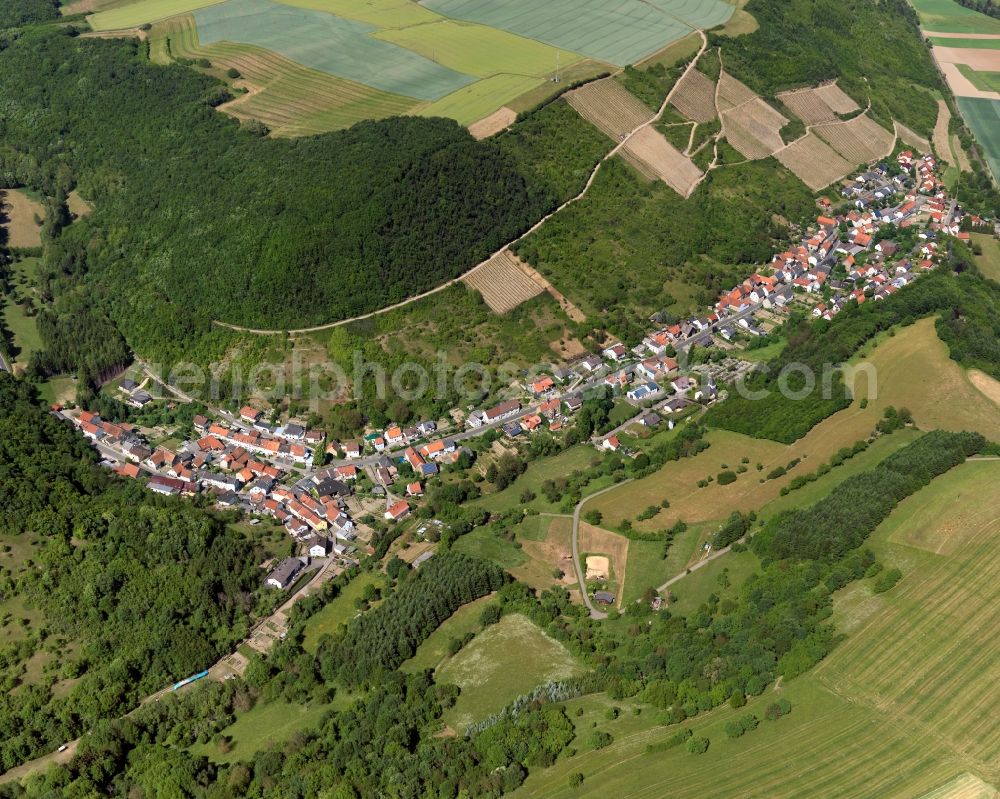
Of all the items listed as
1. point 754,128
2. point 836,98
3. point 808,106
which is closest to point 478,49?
point 754,128

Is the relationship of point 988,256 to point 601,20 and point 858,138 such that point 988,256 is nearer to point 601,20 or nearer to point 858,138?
point 858,138

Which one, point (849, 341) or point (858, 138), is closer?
point (849, 341)

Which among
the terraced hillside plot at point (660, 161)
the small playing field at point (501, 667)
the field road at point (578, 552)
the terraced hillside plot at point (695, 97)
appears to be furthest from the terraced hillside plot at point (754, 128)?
the small playing field at point (501, 667)

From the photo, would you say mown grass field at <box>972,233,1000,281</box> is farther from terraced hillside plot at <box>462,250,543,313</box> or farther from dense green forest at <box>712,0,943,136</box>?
terraced hillside plot at <box>462,250,543,313</box>

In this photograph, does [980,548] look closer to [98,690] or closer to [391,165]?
[98,690]

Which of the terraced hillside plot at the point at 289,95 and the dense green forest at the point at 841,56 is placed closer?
the terraced hillside plot at the point at 289,95

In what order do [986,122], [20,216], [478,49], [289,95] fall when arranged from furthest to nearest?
[986,122] → [478,49] → [289,95] → [20,216]

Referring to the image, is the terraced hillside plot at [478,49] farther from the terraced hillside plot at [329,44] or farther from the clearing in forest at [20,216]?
the clearing in forest at [20,216]
